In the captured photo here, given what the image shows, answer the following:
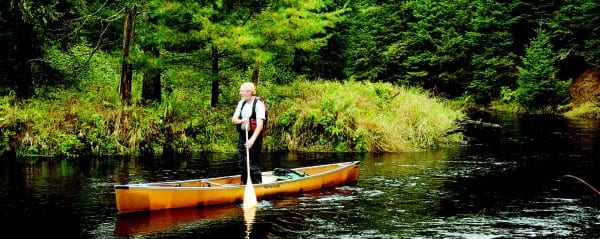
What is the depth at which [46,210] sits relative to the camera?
35.7 feet

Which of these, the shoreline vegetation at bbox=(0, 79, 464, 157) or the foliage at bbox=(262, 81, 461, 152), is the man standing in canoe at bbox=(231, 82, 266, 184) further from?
the foliage at bbox=(262, 81, 461, 152)

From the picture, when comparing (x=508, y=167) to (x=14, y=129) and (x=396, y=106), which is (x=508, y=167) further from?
(x=14, y=129)

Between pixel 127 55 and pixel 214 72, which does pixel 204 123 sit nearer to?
pixel 214 72

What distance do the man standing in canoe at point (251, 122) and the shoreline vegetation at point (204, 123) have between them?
702 cm

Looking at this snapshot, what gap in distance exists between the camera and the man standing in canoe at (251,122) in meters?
11.4

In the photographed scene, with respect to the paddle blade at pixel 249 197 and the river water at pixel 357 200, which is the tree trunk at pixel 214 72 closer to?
the river water at pixel 357 200

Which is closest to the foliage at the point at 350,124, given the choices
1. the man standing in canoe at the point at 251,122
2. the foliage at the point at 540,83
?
the man standing in canoe at the point at 251,122

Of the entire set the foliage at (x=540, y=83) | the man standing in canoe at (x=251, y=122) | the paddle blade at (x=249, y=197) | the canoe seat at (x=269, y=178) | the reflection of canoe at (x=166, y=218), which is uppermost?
the foliage at (x=540, y=83)

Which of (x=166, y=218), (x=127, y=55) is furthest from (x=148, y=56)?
(x=166, y=218)

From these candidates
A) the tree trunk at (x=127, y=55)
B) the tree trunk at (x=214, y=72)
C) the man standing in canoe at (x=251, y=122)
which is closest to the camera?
the man standing in canoe at (x=251, y=122)

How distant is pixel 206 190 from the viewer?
10945mm

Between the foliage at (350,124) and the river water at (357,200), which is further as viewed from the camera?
the foliage at (350,124)

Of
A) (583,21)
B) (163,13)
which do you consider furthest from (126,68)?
(583,21)

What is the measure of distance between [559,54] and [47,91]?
29.9 m
